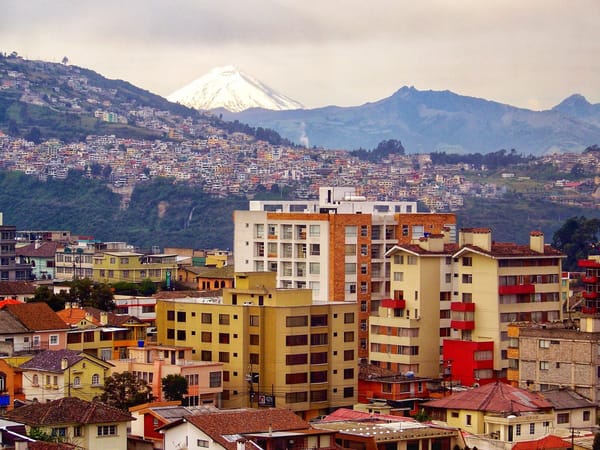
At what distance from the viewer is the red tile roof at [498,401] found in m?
48.4

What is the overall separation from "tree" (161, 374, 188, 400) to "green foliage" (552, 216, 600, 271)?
206ft

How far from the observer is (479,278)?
62.2 m

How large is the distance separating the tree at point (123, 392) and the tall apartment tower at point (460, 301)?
550 inches

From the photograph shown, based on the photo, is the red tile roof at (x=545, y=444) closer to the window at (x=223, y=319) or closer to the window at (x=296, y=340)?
the window at (x=296, y=340)

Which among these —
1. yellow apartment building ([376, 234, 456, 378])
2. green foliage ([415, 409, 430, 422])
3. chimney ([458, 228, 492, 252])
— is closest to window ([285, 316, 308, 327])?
green foliage ([415, 409, 430, 422])

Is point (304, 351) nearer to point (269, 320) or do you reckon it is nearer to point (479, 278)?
point (269, 320)

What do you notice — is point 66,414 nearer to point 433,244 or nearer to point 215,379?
point 215,379

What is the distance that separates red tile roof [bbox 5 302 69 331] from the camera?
2210 inches

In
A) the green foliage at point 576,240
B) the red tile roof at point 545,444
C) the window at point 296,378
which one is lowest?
the red tile roof at point 545,444

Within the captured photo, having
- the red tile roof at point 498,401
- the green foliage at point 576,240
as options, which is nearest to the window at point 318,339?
the red tile roof at point 498,401

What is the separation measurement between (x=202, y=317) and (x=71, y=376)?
27.3 feet

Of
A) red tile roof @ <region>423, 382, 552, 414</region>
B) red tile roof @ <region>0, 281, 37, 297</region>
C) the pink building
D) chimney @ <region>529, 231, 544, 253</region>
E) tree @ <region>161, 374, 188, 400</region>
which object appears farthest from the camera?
red tile roof @ <region>0, 281, 37, 297</region>

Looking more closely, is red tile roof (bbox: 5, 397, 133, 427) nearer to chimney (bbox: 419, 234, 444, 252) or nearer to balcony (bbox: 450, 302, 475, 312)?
balcony (bbox: 450, 302, 475, 312)

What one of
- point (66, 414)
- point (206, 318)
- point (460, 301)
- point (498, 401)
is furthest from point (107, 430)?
point (460, 301)
